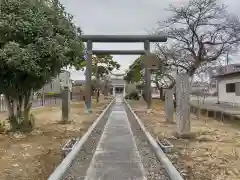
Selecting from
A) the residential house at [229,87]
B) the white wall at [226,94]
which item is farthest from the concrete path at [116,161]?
the white wall at [226,94]

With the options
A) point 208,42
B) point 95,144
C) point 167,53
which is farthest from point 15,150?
point 167,53

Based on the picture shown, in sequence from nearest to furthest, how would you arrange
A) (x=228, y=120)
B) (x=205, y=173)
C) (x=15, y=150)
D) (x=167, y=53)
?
(x=205, y=173)
(x=15, y=150)
(x=228, y=120)
(x=167, y=53)

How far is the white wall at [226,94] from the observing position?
32719mm

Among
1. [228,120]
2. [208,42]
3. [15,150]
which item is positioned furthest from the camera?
[208,42]

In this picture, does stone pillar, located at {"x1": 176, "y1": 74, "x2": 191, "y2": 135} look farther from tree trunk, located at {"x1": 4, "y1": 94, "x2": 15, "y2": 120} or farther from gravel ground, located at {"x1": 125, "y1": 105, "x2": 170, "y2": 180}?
tree trunk, located at {"x1": 4, "y1": 94, "x2": 15, "y2": 120}

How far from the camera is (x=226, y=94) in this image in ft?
Result: 119

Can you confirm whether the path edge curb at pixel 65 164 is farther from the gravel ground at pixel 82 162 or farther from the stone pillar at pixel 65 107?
the stone pillar at pixel 65 107

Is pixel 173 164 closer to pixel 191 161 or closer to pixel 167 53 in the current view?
pixel 191 161

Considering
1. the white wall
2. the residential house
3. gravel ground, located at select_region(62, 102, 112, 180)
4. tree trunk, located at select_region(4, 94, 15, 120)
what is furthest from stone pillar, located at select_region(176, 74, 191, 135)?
the white wall

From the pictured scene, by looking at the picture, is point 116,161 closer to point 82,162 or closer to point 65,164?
point 82,162

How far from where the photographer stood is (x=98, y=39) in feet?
80.5

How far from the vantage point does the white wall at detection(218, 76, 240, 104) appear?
32.7m

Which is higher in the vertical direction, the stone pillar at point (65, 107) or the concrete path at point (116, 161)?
the stone pillar at point (65, 107)

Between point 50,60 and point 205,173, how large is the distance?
6.27 metres
